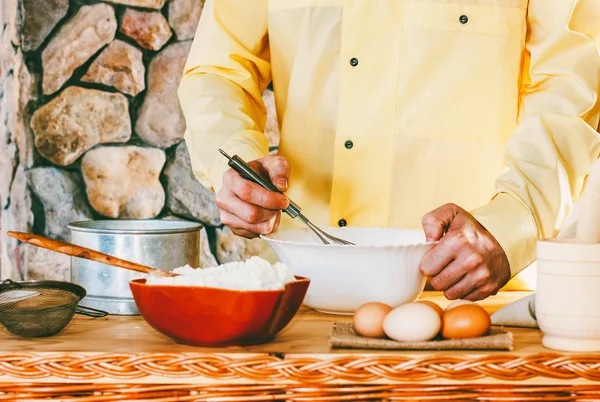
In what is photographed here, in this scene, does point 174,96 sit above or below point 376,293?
above

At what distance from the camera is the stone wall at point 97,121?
2.67 metres

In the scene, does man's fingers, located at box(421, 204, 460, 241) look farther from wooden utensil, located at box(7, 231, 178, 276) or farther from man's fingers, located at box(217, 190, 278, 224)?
wooden utensil, located at box(7, 231, 178, 276)

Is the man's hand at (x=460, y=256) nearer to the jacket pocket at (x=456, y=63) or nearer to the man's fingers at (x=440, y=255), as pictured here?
the man's fingers at (x=440, y=255)

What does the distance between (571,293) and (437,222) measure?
0.32 meters

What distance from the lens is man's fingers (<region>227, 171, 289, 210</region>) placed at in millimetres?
1312

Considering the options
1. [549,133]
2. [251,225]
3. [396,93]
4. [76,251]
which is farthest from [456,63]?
[76,251]

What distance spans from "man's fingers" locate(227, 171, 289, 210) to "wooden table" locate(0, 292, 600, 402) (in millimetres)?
439

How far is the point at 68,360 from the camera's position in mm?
889

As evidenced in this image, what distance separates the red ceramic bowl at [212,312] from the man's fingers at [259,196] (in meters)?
0.36

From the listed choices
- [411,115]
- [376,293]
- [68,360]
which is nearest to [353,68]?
[411,115]

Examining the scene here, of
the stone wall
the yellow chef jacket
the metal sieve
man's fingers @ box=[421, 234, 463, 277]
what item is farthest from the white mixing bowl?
the stone wall

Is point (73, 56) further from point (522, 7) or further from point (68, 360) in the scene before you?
point (68, 360)

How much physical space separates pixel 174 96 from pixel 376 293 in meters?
1.73

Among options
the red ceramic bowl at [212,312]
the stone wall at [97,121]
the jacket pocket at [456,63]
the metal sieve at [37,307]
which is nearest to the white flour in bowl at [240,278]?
the red ceramic bowl at [212,312]
